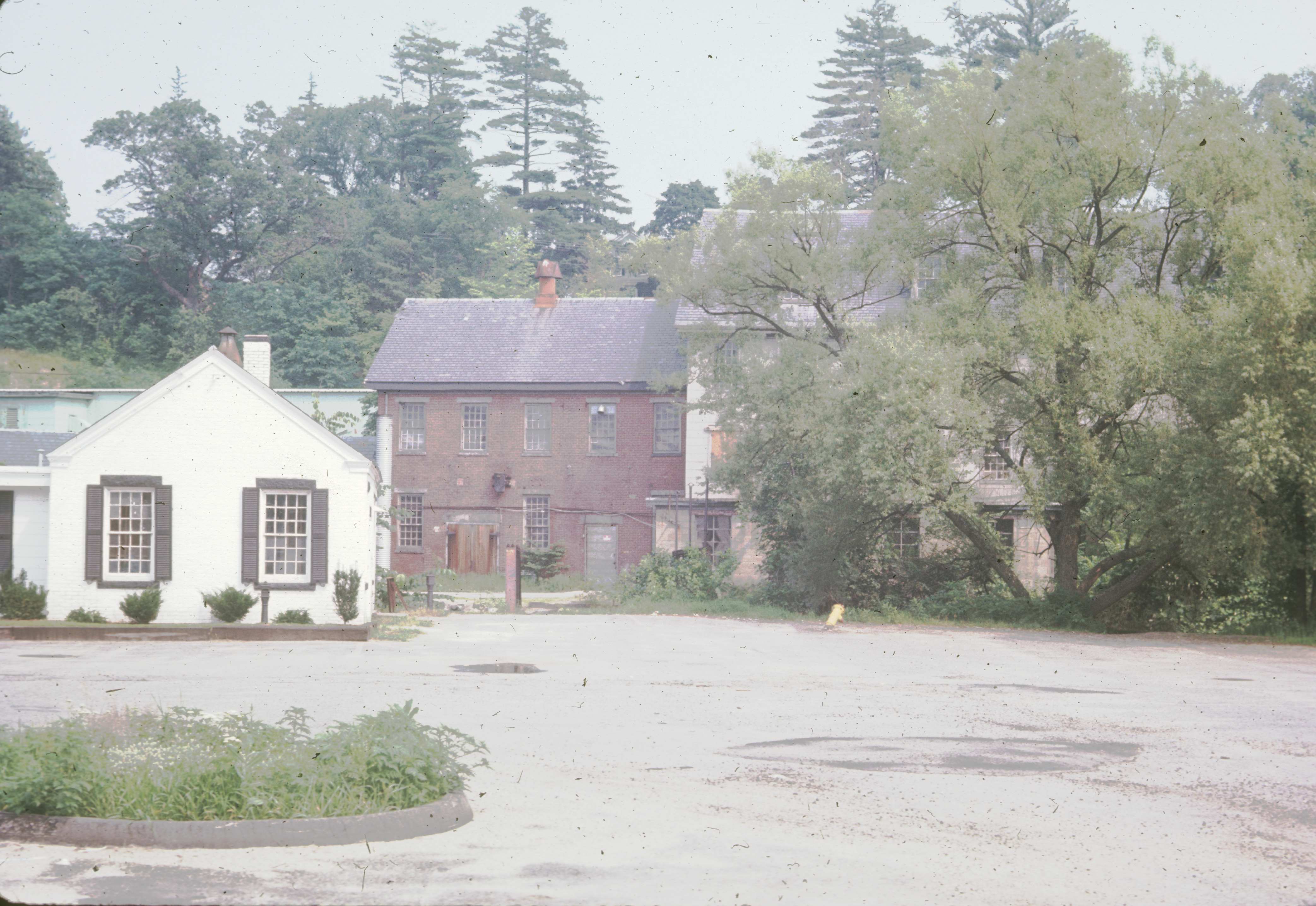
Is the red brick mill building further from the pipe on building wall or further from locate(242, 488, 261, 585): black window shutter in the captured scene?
locate(242, 488, 261, 585): black window shutter

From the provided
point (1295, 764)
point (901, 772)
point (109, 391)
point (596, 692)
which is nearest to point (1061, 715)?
point (1295, 764)

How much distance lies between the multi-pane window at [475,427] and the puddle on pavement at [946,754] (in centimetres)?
3223

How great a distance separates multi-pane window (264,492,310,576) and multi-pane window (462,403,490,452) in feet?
62.6

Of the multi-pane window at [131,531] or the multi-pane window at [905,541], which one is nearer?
the multi-pane window at [131,531]

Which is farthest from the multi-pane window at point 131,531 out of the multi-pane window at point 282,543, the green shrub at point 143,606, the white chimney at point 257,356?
the white chimney at point 257,356

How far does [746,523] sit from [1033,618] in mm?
8588

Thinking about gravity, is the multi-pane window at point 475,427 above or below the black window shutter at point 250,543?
above

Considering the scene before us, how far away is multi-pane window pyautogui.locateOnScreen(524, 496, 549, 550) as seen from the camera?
4262cm

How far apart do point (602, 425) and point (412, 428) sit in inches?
264

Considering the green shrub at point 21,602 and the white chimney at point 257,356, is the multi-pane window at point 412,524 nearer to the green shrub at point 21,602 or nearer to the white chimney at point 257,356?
the white chimney at point 257,356

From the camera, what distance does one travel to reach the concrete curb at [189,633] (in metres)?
21.5

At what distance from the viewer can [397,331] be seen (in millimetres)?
44750

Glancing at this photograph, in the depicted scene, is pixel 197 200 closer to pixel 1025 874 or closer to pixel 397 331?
pixel 397 331

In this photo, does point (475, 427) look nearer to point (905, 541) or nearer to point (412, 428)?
point (412, 428)
